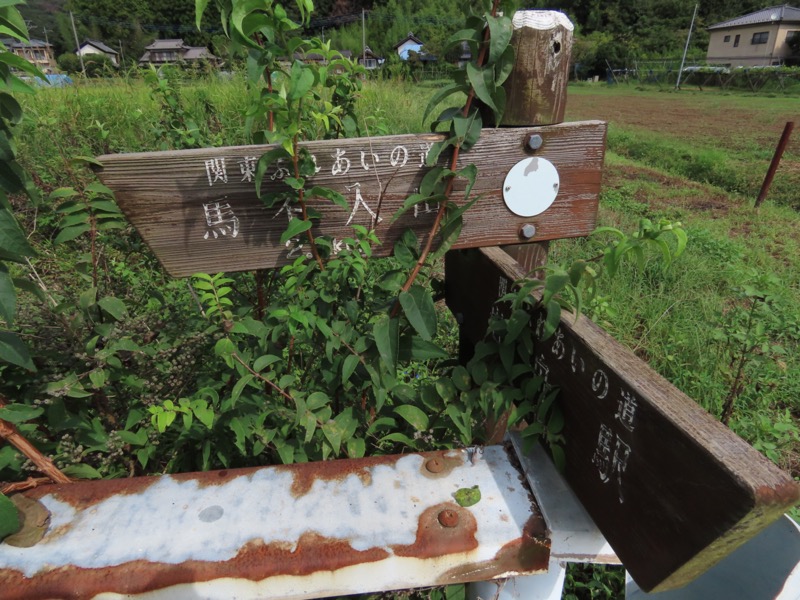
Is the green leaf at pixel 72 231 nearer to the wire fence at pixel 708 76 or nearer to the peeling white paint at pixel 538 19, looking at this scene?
the peeling white paint at pixel 538 19

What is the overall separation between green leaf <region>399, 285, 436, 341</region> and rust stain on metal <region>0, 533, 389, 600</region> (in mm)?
395

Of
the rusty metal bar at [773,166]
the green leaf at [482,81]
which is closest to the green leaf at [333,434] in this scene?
the green leaf at [482,81]

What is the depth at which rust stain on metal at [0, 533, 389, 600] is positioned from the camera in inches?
29.0

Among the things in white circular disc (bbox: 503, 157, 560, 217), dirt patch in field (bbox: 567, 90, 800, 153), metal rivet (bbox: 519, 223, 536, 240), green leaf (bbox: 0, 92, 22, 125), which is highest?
green leaf (bbox: 0, 92, 22, 125)

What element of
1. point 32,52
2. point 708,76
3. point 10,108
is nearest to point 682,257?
point 10,108

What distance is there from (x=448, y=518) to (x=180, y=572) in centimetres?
43

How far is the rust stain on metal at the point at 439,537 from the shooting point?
78cm

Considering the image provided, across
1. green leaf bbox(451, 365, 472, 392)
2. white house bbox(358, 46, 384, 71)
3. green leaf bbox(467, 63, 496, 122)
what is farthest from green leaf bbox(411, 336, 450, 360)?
white house bbox(358, 46, 384, 71)

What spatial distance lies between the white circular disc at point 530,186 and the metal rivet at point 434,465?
584mm

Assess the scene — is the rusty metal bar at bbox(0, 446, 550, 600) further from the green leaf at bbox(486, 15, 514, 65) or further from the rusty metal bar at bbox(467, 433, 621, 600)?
the green leaf at bbox(486, 15, 514, 65)

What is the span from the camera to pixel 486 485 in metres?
0.90

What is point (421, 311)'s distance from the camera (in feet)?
3.15

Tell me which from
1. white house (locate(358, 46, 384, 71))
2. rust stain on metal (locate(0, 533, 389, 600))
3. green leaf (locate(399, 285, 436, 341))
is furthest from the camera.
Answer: white house (locate(358, 46, 384, 71))

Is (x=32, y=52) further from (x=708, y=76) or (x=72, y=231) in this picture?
(x=708, y=76)
